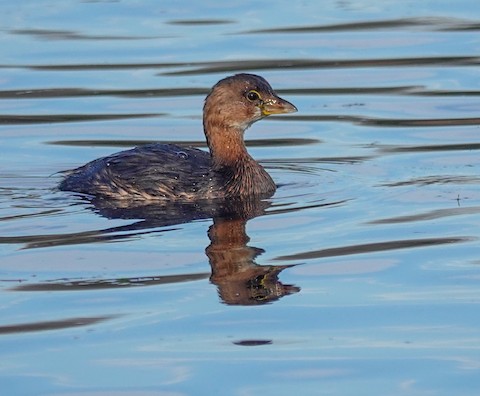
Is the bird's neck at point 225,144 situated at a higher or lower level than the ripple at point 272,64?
lower

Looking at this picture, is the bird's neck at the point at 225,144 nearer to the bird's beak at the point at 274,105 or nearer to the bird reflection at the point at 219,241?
the bird's beak at the point at 274,105

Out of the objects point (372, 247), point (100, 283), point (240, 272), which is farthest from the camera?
point (372, 247)

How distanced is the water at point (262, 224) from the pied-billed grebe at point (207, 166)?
31 centimetres

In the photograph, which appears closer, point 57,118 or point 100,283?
point 100,283

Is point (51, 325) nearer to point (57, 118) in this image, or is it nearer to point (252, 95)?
point (252, 95)

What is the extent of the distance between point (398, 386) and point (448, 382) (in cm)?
25

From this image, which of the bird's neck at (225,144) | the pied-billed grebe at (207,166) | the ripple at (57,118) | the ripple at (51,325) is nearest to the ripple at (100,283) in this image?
the ripple at (51,325)

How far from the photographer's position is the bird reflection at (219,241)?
30.4ft

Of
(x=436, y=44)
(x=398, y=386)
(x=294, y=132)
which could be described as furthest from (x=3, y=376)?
(x=436, y=44)

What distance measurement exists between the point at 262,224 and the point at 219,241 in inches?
23.6

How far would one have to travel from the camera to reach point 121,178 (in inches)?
490

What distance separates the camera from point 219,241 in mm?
10648

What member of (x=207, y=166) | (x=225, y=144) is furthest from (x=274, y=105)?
(x=207, y=166)

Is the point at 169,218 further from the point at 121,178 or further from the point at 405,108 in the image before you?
the point at 405,108
